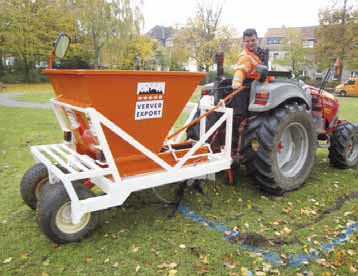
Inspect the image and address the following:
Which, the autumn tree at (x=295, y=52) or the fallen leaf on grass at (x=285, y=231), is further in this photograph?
the autumn tree at (x=295, y=52)

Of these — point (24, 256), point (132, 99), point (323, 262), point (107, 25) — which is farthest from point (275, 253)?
point (107, 25)

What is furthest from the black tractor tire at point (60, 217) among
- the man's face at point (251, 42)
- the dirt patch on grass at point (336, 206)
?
the man's face at point (251, 42)

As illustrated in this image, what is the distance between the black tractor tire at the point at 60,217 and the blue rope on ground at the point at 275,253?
3.51 feet

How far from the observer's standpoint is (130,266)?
2.44 meters

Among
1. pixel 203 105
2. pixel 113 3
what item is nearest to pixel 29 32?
pixel 113 3

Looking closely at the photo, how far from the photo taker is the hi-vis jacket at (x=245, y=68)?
11.5 feet

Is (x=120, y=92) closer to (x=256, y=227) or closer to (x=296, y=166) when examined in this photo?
(x=256, y=227)

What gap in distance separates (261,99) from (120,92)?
1.66m

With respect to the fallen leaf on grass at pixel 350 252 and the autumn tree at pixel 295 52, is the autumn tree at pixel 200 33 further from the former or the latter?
the fallen leaf on grass at pixel 350 252

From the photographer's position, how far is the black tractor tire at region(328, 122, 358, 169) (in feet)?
15.3

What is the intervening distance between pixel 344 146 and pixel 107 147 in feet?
12.3

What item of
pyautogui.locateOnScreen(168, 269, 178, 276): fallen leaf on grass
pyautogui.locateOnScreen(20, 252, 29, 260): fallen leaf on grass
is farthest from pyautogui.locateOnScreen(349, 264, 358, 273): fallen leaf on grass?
pyautogui.locateOnScreen(20, 252, 29, 260): fallen leaf on grass

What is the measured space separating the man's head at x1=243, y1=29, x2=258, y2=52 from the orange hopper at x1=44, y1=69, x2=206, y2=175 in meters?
1.03

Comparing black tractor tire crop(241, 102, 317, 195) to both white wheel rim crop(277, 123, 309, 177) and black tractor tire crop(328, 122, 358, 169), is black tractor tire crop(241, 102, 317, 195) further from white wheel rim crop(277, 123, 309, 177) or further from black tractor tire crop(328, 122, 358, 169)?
black tractor tire crop(328, 122, 358, 169)
